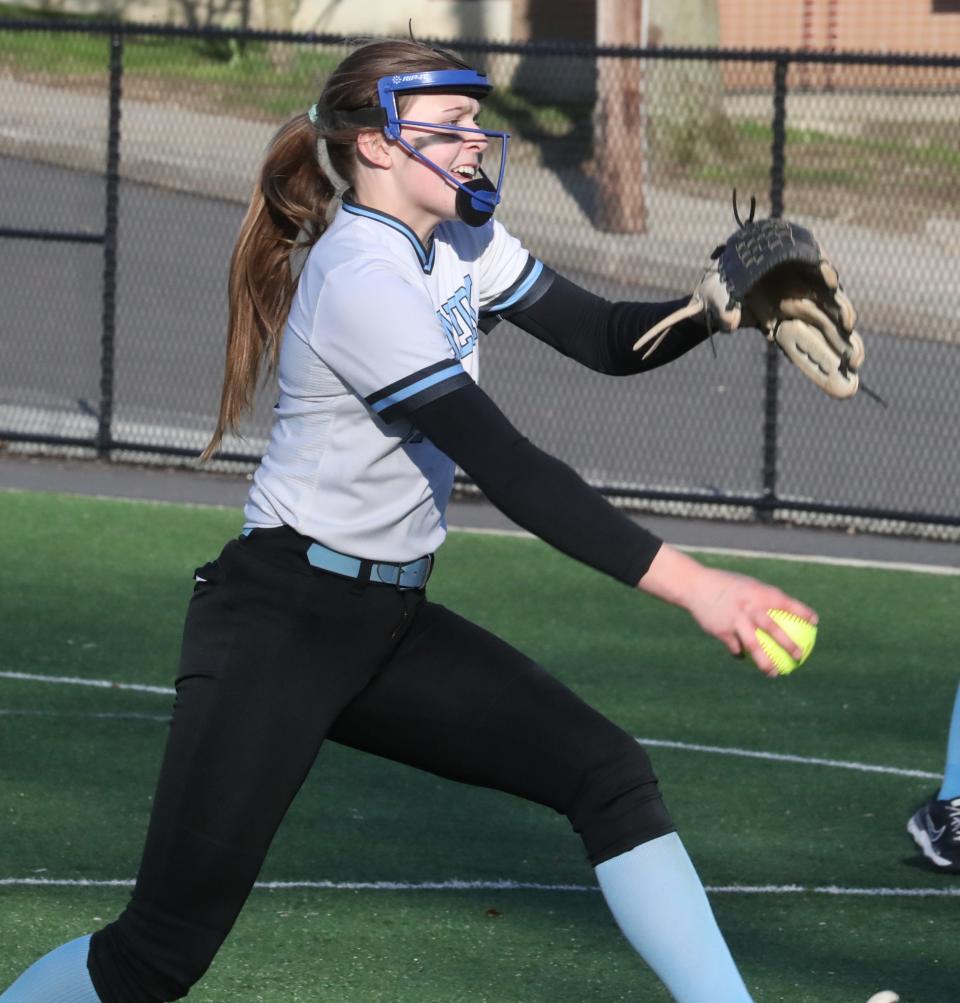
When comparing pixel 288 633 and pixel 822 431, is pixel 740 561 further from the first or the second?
pixel 288 633

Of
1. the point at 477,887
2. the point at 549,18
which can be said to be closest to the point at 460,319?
the point at 477,887

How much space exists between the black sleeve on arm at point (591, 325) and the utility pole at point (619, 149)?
9.33 metres

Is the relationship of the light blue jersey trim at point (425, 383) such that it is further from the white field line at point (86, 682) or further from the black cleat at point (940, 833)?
the white field line at point (86, 682)

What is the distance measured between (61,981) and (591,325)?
1659 mm

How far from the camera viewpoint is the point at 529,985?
487 centimetres

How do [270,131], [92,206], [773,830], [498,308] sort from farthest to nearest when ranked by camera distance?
1. [92,206]
2. [270,131]
3. [773,830]
4. [498,308]

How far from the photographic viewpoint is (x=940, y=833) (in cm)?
575

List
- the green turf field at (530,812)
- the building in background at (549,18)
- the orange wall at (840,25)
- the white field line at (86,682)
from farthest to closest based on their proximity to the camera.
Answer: the building in background at (549,18), the orange wall at (840,25), the white field line at (86,682), the green turf field at (530,812)

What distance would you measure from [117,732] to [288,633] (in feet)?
11.2

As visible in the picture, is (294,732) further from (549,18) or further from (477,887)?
(549,18)

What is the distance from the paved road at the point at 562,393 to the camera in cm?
1226

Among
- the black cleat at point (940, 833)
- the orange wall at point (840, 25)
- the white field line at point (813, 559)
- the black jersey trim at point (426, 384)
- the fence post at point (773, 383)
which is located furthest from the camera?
the orange wall at point (840, 25)

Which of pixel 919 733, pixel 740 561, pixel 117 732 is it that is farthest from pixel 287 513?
pixel 740 561

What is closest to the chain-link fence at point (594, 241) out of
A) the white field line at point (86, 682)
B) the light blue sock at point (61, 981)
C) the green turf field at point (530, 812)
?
the green turf field at point (530, 812)
